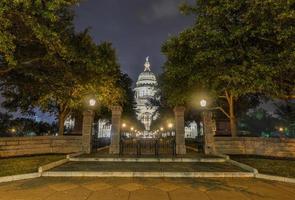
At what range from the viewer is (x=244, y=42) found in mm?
13539

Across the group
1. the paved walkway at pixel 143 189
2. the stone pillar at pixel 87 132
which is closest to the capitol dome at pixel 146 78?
the stone pillar at pixel 87 132

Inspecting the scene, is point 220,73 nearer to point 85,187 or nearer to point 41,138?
point 85,187

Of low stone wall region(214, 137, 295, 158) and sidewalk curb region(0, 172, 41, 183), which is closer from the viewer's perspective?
sidewalk curb region(0, 172, 41, 183)

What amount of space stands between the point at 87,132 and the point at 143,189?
39.6 feet

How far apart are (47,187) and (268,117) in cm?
11196

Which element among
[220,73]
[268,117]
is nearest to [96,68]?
[220,73]

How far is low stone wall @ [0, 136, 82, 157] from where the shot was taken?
1689 cm

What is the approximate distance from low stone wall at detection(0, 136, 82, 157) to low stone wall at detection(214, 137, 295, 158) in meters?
13.7

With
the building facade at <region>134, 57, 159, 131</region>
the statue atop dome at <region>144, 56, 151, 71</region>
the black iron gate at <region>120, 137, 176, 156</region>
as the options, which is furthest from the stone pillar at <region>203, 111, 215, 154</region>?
the statue atop dome at <region>144, 56, 151, 71</region>

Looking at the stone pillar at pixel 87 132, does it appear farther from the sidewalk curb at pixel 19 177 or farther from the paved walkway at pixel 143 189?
the paved walkway at pixel 143 189

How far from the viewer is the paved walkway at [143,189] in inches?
287

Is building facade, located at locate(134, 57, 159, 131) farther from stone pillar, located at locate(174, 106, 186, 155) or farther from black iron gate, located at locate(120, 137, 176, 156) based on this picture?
stone pillar, located at locate(174, 106, 186, 155)

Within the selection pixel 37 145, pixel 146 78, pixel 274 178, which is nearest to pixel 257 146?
pixel 274 178

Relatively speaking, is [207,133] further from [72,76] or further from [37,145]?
[37,145]
